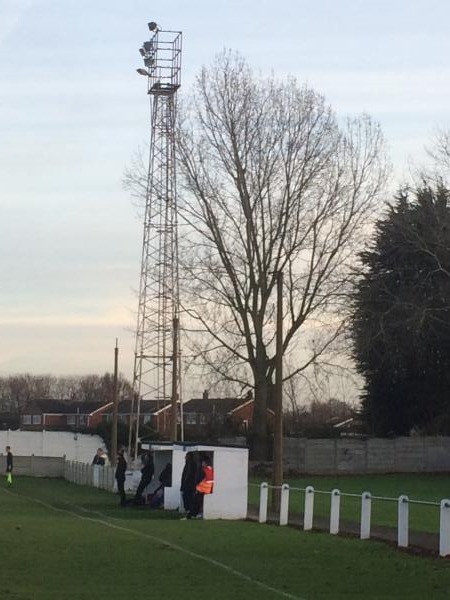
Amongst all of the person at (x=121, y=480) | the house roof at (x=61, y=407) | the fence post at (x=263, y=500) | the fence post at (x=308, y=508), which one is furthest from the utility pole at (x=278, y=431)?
the house roof at (x=61, y=407)

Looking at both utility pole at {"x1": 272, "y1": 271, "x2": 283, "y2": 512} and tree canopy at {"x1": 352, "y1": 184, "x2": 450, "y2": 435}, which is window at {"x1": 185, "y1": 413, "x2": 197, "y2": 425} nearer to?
tree canopy at {"x1": 352, "y1": 184, "x2": 450, "y2": 435}

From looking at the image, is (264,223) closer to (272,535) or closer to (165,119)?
(165,119)

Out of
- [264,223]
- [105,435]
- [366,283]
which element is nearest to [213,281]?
[264,223]

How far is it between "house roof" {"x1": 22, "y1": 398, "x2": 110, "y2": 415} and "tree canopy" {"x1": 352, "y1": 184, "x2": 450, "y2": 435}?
219ft

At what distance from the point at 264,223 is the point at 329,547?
114 ft

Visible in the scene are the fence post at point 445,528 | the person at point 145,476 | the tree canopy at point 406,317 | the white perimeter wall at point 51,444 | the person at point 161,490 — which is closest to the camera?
the fence post at point 445,528

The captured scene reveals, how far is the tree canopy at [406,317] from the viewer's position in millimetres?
49750

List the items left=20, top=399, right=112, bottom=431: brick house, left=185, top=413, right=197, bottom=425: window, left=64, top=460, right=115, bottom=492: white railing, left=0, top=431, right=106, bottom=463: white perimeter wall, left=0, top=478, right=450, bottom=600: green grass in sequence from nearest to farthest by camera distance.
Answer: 1. left=0, top=478, right=450, bottom=600: green grass
2. left=64, top=460, right=115, bottom=492: white railing
3. left=0, top=431, right=106, bottom=463: white perimeter wall
4. left=185, top=413, right=197, bottom=425: window
5. left=20, top=399, right=112, bottom=431: brick house

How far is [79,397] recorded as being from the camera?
16412 cm

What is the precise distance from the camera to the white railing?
4532 centimetres

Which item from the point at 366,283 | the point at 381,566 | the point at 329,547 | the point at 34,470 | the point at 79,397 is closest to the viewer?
the point at 381,566

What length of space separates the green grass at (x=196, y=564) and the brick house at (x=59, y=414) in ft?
335

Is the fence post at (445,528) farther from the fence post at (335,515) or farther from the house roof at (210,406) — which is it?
the house roof at (210,406)

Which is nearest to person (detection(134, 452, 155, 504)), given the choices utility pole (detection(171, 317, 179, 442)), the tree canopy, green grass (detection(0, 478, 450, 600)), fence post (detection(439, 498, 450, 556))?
green grass (detection(0, 478, 450, 600))
